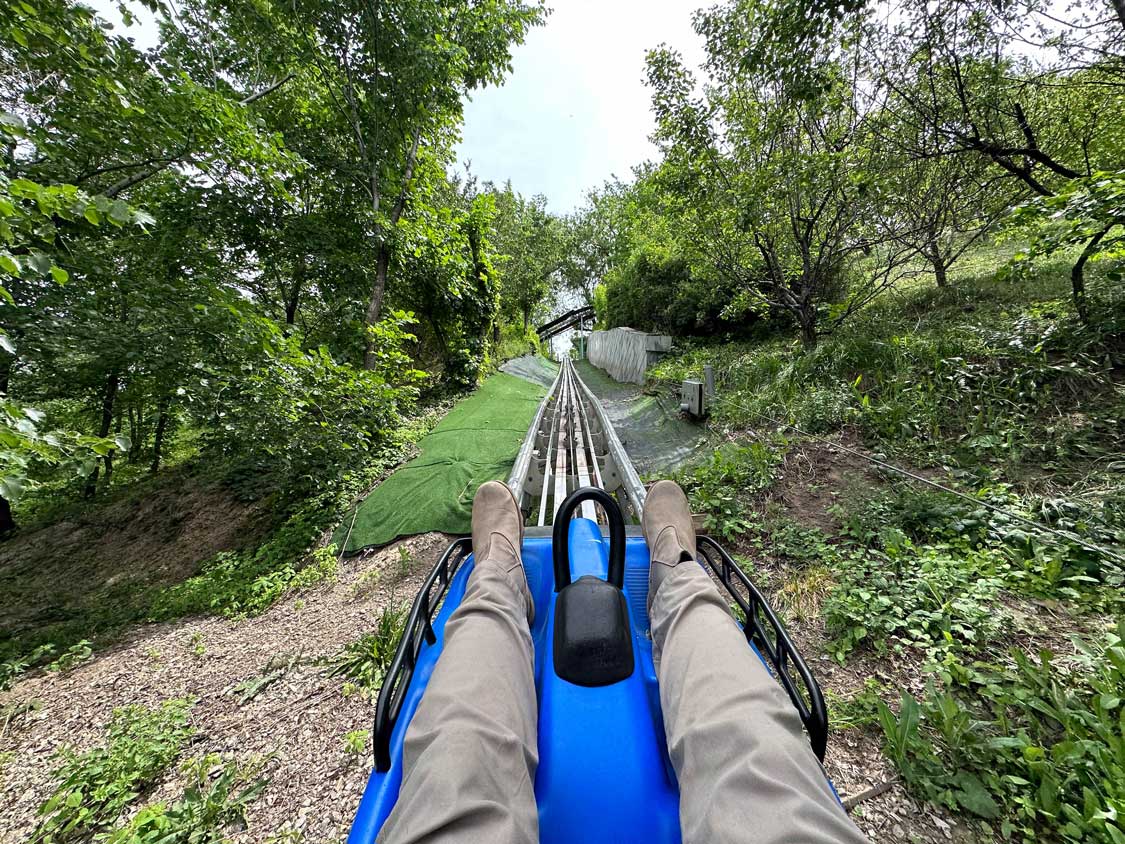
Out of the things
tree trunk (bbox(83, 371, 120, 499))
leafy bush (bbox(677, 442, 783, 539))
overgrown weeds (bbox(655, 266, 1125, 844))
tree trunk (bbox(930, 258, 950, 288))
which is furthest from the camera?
tree trunk (bbox(930, 258, 950, 288))

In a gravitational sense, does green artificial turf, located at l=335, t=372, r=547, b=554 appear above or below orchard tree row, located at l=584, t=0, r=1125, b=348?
below

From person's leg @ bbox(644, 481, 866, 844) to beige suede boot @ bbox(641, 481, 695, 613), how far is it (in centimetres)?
21

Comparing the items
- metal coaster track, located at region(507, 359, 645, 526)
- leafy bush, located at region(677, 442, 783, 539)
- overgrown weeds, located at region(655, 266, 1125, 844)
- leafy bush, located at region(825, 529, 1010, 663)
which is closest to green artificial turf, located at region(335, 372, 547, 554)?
metal coaster track, located at region(507, 359, 645, 526)

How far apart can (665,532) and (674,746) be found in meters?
0.80

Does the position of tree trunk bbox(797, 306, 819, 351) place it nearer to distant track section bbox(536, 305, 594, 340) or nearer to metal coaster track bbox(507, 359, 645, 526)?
metal coaster track bbox(507, 359, 645, 526)

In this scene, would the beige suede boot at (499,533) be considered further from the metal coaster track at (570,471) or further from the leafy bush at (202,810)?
the leafy bush at (202,810)

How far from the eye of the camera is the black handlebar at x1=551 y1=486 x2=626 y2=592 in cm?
139

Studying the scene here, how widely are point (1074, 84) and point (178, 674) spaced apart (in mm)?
8464

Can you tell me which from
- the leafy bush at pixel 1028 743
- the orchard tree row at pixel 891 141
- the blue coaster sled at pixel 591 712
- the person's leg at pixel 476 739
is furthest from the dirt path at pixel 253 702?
the orchard tree row at pixel 891 141

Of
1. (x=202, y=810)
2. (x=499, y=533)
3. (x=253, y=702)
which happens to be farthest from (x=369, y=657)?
(x=499, y=533)

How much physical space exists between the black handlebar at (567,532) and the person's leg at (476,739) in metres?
0.22

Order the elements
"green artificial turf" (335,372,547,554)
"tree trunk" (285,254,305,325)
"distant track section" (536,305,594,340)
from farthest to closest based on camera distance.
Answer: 1. "distant track section" (536,305,594,340)
2. "tree trunk" (285,254,305,325)
3. "green artificial turf" (335,372,547,554)

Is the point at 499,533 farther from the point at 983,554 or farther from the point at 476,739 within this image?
the point at 983,554

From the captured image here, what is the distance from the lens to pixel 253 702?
1.98 metres
